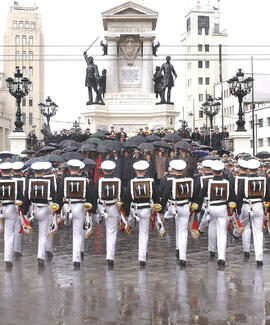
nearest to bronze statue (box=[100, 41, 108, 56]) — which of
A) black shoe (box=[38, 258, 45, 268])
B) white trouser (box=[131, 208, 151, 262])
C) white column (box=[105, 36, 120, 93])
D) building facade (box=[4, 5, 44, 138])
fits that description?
white column (box=[105, 36, 120, 93])

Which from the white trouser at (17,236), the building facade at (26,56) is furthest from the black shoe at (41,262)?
the building facade at (26,56)

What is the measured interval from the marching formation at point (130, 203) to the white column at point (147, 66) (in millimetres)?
26351

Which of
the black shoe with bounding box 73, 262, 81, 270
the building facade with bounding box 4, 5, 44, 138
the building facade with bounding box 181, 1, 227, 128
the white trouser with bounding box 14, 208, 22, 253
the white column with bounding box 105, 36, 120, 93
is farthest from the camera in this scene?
the building facade with bounding box 4, 5, 44, 138

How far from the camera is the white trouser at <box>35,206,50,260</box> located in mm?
12523

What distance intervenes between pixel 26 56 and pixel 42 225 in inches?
4310

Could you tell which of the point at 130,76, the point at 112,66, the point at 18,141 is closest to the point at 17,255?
the point at 18,141

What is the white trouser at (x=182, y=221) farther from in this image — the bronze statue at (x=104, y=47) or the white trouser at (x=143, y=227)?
the bronze statue at (x=104, y=47)

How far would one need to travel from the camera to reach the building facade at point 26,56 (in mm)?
118688

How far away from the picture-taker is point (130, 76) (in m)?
39.8

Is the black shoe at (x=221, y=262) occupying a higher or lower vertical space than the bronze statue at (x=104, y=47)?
lower

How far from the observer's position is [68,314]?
850cm

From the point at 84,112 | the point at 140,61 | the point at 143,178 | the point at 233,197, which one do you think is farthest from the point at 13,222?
the point at 140,61

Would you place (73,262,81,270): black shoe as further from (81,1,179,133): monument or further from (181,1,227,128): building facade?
(181,1,227,128): building facade

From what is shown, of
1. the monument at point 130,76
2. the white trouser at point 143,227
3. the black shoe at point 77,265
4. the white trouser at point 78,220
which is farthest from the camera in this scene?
the monument at point 130,76
